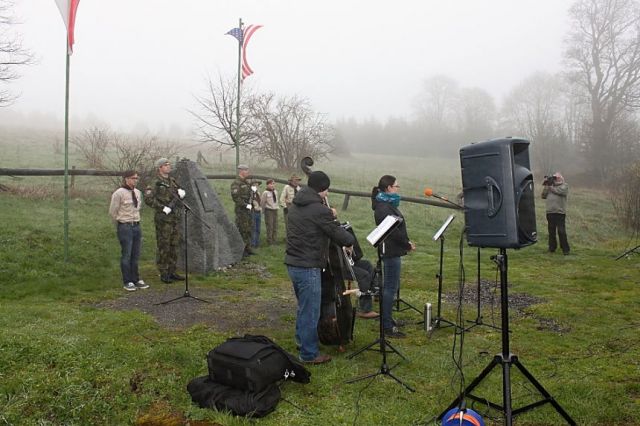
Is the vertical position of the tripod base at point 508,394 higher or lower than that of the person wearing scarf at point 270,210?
lower

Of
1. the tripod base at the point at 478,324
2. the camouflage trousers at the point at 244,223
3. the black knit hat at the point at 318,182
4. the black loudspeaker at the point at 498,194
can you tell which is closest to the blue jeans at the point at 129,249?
the camouflage trousers at the point at 244,223

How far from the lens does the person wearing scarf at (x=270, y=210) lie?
13.3m

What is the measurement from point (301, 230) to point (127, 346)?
7.83 feet

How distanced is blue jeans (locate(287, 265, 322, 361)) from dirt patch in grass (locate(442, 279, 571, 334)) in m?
3.38

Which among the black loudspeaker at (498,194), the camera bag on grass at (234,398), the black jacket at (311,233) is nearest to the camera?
the black loudspeaker at (498,194)

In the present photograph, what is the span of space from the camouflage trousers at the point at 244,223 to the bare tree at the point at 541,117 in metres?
27.4

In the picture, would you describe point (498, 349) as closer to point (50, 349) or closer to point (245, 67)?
point (50, 349)

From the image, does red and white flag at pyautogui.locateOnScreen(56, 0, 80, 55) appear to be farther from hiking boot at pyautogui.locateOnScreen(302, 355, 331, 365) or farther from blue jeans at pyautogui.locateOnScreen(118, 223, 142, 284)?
hiking boot at pyautogui.locateOnScreen(302, 355, 331, 365)

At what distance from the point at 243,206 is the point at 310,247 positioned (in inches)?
272

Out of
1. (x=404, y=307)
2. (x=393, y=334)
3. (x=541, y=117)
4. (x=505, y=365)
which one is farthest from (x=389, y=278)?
(x=541, y=117)

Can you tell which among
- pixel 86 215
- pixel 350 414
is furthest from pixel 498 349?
pixel 86 215

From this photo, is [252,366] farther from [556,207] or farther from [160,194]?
[556,207]

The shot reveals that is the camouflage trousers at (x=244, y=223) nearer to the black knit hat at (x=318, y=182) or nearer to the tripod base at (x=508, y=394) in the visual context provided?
the black knit hat at (x=318, y=182)

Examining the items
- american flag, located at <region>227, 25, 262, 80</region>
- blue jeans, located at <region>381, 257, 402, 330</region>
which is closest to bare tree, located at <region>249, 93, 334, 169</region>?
american flag, located at <region>227, 25, 262, 80</region>
